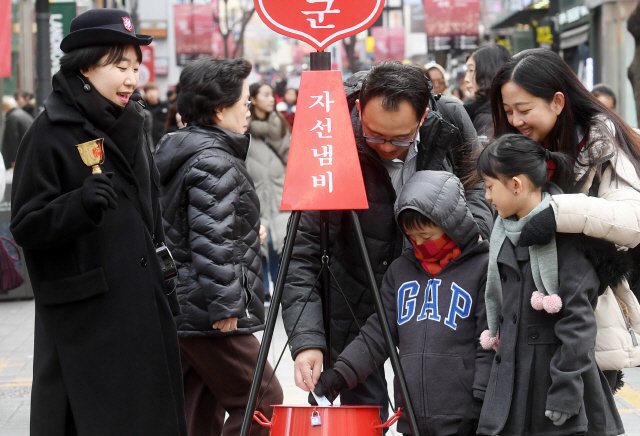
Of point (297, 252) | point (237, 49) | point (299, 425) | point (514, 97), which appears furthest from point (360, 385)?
point (237, 49)

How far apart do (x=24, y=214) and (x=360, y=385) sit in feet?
4.98

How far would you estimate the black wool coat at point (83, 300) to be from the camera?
3.16 metres

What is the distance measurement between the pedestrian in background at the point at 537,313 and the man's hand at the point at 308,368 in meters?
0.58

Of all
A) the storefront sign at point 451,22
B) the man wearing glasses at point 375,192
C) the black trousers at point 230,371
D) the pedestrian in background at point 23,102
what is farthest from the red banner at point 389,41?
the man wearing glasses at point 375,192

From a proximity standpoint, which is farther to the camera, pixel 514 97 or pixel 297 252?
pixel 297 252

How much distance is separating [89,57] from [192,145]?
114cm

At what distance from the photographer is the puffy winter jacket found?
4.13 metres

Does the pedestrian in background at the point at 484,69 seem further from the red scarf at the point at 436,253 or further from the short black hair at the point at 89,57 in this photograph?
the short black hair at the point at 89,57

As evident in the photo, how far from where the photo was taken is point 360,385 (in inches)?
146

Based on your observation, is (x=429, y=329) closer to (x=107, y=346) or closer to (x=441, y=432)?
(x=441, y=432)

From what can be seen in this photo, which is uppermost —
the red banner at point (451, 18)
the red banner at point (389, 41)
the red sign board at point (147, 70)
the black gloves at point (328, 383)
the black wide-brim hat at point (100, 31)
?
the red banner at point (389, 41)

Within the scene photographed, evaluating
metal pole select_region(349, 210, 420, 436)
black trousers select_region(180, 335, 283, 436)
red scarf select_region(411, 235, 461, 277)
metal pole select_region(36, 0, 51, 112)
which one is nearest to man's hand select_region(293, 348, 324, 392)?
metal pole select_region(349, 210, 420, 436)

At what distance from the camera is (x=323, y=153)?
3086 mm

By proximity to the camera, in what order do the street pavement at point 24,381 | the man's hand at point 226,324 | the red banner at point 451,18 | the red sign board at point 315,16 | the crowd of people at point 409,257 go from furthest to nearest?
the red banner at point 451,18
the street pavement at point 24,381
the man's hand at point 226,324
the red sign board at point 315,16
the crowd of people at point 409,257
